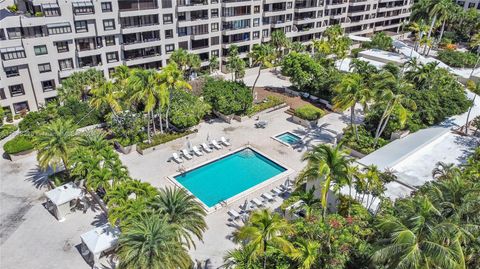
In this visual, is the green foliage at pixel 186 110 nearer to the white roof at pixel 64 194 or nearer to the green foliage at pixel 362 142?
the white roof at pixel 64 194

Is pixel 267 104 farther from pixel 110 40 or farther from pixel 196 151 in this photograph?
pixel 110 40

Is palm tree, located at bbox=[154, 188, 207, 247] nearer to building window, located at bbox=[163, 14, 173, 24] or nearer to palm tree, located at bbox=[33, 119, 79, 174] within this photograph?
palm tree, located at bbox=[33, 119, 79, 174]

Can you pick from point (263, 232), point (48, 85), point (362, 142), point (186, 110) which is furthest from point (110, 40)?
point (263, 232)

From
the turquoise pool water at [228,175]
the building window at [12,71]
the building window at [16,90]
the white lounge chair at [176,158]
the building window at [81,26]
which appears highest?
the building window at [81,26]

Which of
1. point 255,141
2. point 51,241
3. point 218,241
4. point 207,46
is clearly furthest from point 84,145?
point 207,46

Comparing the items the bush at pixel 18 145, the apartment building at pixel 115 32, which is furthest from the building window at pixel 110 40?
the bush at pixel 18 145

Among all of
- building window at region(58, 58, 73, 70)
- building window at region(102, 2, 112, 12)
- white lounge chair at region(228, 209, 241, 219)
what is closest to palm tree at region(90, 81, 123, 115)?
building window at region(58, 58, 73, 70)

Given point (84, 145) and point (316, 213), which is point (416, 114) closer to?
point (316, 213)
